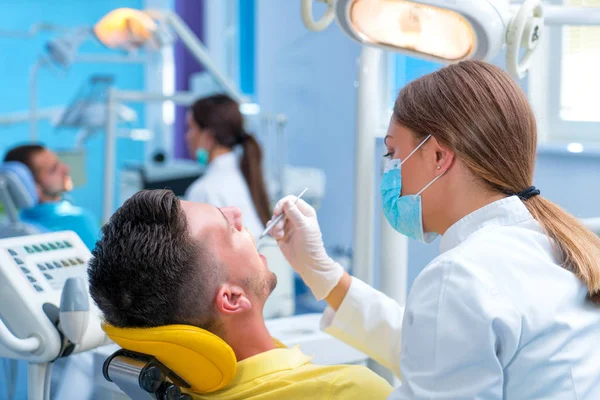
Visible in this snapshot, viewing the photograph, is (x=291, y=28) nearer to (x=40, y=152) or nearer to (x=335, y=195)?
(x=335, y=195)

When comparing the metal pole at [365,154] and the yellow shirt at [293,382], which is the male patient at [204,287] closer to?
the yellow shirt at [293,382]

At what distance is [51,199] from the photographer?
328cm

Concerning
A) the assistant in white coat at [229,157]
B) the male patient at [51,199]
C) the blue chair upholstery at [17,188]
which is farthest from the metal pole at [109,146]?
the blue chair upholstery at [17,188]

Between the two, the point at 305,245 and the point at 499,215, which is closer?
the point at 499,215

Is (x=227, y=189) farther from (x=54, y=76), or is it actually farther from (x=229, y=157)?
(x=54, y=76)

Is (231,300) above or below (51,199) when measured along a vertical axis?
above

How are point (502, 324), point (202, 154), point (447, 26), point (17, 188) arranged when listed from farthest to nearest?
point (202, 154) → point (17, 188) → point (447, 26) → point (502, 324)

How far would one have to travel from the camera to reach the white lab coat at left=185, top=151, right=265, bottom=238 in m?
3.04

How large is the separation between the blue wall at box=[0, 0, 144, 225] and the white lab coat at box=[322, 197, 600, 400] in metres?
5.63

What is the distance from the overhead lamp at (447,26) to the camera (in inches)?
52.1

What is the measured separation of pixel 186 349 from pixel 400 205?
0.44 metres

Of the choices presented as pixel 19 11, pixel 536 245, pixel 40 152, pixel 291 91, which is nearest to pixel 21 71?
pixel 19 11

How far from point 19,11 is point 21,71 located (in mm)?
492

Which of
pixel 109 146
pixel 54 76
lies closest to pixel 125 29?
pixel 109 146
